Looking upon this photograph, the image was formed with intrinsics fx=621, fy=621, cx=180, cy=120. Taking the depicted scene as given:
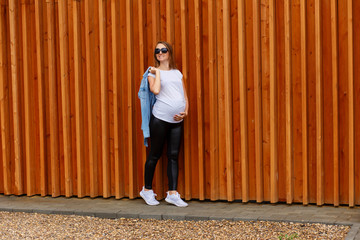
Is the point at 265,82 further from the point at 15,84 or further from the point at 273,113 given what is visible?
the point at 15,84

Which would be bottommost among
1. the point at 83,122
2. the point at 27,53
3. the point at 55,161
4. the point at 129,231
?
the point at 129,231

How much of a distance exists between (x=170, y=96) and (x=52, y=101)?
1.65 meters

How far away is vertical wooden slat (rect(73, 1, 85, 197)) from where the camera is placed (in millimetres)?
7418

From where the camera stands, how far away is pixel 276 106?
676 centimetres

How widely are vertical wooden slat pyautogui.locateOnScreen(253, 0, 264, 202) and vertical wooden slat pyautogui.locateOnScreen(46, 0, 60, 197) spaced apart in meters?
2.49

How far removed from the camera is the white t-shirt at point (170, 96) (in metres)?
6.77

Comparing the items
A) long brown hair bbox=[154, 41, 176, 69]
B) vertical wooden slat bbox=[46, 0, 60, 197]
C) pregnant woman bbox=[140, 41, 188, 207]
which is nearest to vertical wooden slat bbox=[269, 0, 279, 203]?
pregnant woman bbox=[140, 41, 188, 207]

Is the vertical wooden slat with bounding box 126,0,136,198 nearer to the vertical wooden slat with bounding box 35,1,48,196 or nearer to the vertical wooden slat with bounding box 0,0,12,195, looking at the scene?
the vertical wooden slat with bounding box 35,1,48,196

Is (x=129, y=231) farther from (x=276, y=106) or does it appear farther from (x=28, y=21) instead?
(x=28, y=21)

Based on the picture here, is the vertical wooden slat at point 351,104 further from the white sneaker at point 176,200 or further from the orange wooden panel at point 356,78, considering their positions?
the white sneaker at point 176,200

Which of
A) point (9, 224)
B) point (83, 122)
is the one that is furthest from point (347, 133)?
point (9, 224)

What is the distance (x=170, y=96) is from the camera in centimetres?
678

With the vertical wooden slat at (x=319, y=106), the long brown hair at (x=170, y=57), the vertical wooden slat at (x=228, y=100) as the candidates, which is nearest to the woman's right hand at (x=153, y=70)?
the long brown hair at (x=170, y=57)

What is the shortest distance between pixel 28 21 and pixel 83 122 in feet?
4.76
